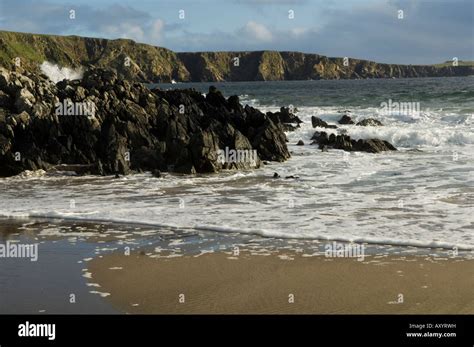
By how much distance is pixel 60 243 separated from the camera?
12.0 m

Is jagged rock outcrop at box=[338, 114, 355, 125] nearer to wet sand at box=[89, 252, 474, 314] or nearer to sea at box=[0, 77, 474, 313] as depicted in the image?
sea at box=[0, 77, 474, 313]

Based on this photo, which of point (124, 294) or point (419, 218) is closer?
point (124, 294)

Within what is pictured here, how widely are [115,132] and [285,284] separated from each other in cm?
1908

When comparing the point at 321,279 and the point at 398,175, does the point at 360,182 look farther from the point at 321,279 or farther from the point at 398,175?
the point at 321,279

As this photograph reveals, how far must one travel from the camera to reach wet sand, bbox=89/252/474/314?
8.18 m

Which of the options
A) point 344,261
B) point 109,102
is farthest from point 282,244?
point 109,102

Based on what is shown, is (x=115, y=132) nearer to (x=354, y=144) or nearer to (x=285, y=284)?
(x=354, y=144)

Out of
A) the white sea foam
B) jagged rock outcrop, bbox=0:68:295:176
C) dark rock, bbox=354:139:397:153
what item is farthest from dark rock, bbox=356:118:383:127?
the white sea foam

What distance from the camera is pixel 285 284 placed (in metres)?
9.20

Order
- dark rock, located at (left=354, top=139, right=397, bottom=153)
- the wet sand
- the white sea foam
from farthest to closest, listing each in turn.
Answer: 1. dark rock, located at (left=354, top=139, right=397, bottom=153)
2. the white sea foam
3. the wet sand

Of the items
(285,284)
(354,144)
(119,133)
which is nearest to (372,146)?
(354,144)

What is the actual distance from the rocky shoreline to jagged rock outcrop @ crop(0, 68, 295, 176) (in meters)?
0.04

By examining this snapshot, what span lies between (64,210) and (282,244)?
687cm

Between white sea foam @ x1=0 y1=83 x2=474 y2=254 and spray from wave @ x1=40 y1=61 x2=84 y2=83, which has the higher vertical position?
spray from wave @ x1=40 y1=61 x2=84 y2=83
